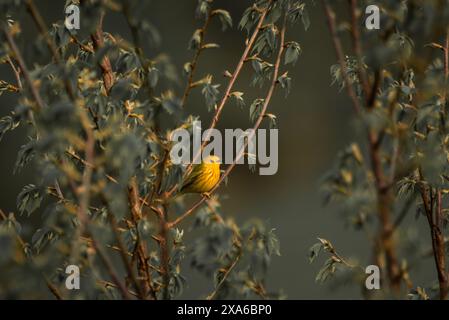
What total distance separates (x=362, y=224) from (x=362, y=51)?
357mm

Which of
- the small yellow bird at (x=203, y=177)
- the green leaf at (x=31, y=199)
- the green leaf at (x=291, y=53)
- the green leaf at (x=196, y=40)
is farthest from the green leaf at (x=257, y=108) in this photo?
→ the green leaf at (x=31, y=199)

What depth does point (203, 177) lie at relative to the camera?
7.51ft

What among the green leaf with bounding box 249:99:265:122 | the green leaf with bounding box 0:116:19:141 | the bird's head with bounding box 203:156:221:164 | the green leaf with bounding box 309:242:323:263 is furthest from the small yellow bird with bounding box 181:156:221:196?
the green leaf with bounding box 0:116:19:141

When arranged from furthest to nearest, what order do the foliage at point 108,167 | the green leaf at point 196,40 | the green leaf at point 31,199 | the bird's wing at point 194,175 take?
1. the bird's wing at point 194,175
2. the green leaf at point 31,199
3. the green leaf at point 196,40
4. the foliage at point 108,167

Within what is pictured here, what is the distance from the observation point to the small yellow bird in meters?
2.27

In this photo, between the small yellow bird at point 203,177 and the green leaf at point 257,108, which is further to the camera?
the small yellow bird at point 203,177

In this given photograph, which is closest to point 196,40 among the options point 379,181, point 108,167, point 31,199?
point 108,167

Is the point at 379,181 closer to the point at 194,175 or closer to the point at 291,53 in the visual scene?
the point at 291,53

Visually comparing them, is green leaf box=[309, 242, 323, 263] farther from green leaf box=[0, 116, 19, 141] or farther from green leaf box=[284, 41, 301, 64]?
green leaf box=[0, 116, 19, 141]

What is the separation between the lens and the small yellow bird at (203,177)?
2270 millimetres

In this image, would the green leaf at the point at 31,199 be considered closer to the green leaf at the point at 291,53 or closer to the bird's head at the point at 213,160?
the bird's head at the point at 213,160
